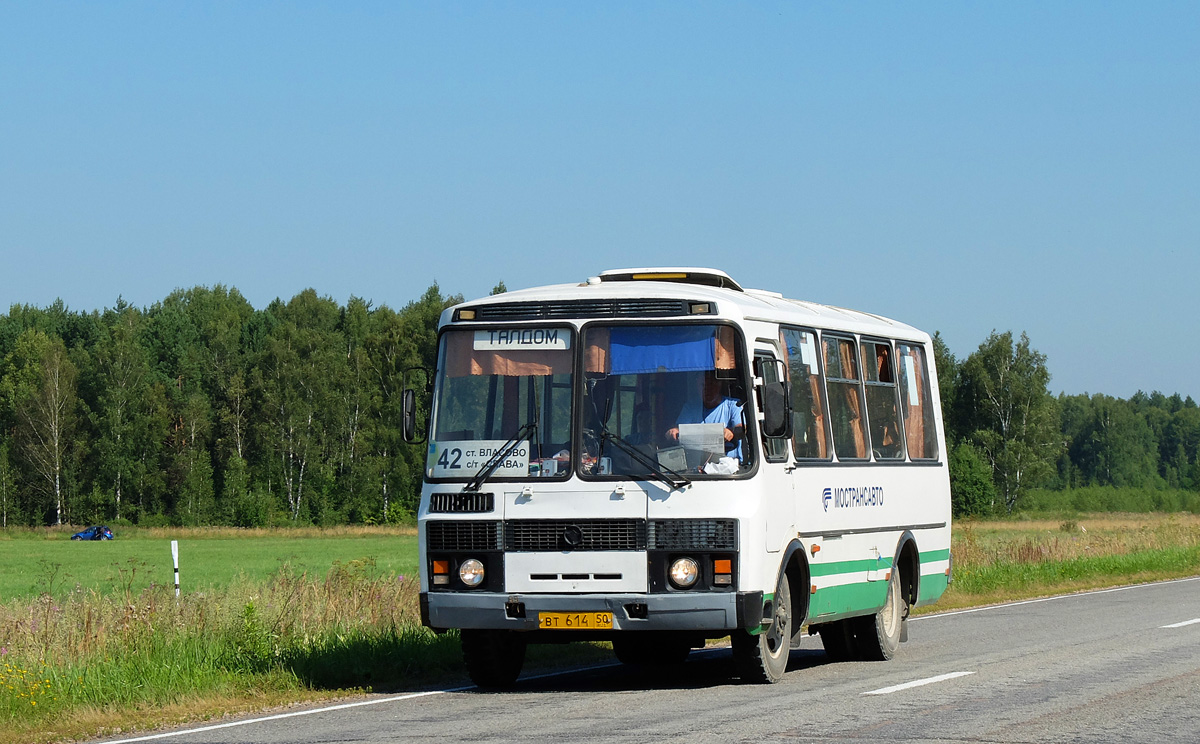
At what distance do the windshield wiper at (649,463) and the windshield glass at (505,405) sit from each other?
0.30m

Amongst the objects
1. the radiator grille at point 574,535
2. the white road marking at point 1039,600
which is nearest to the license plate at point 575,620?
the radiator grille at point 574,535

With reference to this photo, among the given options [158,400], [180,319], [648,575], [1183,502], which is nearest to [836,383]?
[648,575]

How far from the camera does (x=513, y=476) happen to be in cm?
1198

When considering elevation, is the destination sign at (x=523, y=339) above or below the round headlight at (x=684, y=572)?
above

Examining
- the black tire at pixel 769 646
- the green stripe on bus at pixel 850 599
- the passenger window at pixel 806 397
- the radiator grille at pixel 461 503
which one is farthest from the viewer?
the green stripe on bus at pixel 850 599

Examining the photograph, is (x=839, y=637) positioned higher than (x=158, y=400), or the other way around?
(x=158, y=400)

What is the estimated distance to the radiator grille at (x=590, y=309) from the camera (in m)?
12.2

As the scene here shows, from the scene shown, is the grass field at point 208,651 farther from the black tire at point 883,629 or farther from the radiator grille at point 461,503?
the black tire at point 883,629

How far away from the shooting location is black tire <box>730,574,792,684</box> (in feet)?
39.9

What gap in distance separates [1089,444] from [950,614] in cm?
15871

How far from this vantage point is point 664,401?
11.9 meters

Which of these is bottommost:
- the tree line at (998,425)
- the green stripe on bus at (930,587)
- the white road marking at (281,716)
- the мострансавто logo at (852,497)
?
the white road marking at (281,716)

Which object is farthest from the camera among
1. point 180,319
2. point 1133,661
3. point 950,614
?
point 180,319

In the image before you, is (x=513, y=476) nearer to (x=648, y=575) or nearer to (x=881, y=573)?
(x=648, y=575)
